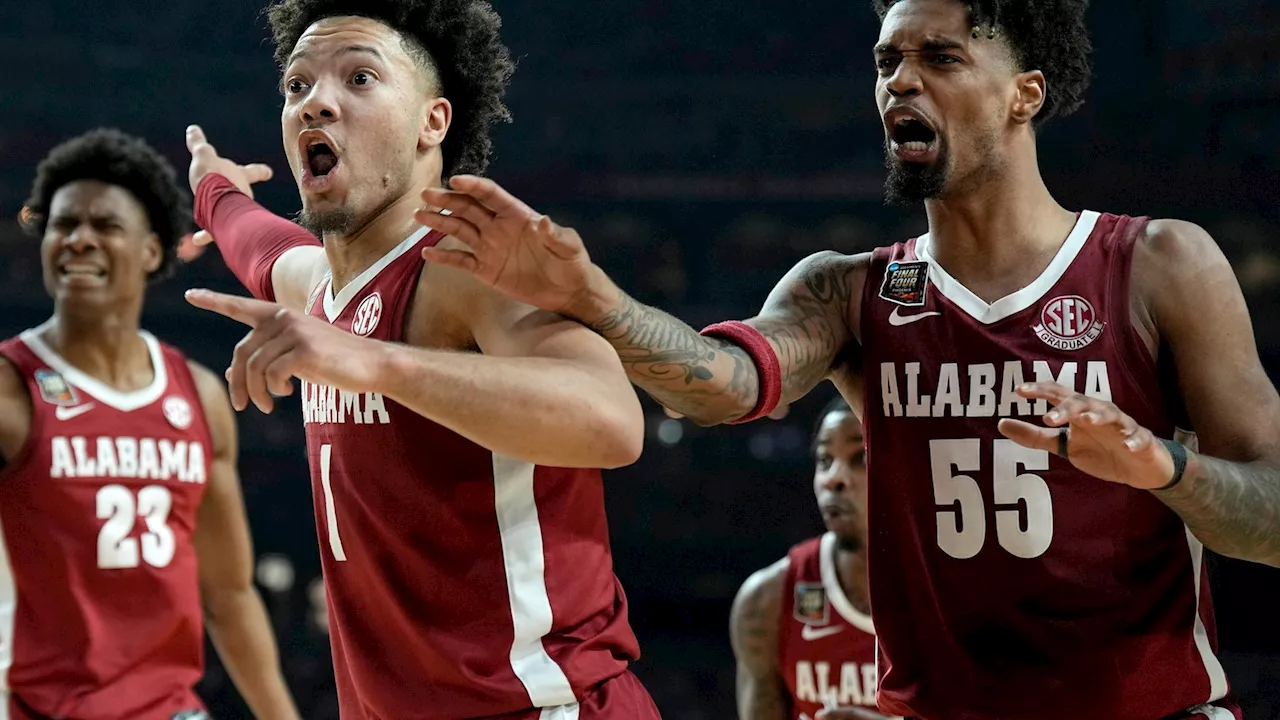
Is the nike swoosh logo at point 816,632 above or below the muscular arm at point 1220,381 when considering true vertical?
below

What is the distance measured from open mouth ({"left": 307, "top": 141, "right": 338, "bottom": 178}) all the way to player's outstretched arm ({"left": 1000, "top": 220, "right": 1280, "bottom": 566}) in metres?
1.54

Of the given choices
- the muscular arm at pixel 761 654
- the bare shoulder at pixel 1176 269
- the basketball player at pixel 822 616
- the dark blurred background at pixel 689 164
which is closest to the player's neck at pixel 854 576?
the basketball player at pixel 822 616

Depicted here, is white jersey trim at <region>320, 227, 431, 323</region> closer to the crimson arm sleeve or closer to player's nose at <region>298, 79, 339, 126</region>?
player's nose at <region>298, 79, 339, 126</region>

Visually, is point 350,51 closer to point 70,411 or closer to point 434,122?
point 434,122

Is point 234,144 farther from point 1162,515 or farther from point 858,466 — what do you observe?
point 1162,515

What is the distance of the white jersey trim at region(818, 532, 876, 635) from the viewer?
5059mm

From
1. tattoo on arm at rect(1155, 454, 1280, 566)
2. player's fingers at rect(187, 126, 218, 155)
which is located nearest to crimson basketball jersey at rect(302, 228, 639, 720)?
tattoo on arm at rect(1155, 454, 1280, 566)

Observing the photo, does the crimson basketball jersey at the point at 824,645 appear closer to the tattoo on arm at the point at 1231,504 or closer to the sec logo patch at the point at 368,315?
the tattoo on arm at the point at 1231,504

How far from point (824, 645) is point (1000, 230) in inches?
93.4

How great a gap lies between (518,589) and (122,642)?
2.52 m

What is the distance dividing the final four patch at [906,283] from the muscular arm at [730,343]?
0.07m

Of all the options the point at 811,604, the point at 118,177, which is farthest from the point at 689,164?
the point at 811,604

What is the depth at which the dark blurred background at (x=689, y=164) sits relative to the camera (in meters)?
12.0

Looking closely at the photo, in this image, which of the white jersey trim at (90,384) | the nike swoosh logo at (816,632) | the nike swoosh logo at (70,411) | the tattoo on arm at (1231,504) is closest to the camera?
the tattoo on arm at (1231,504)
